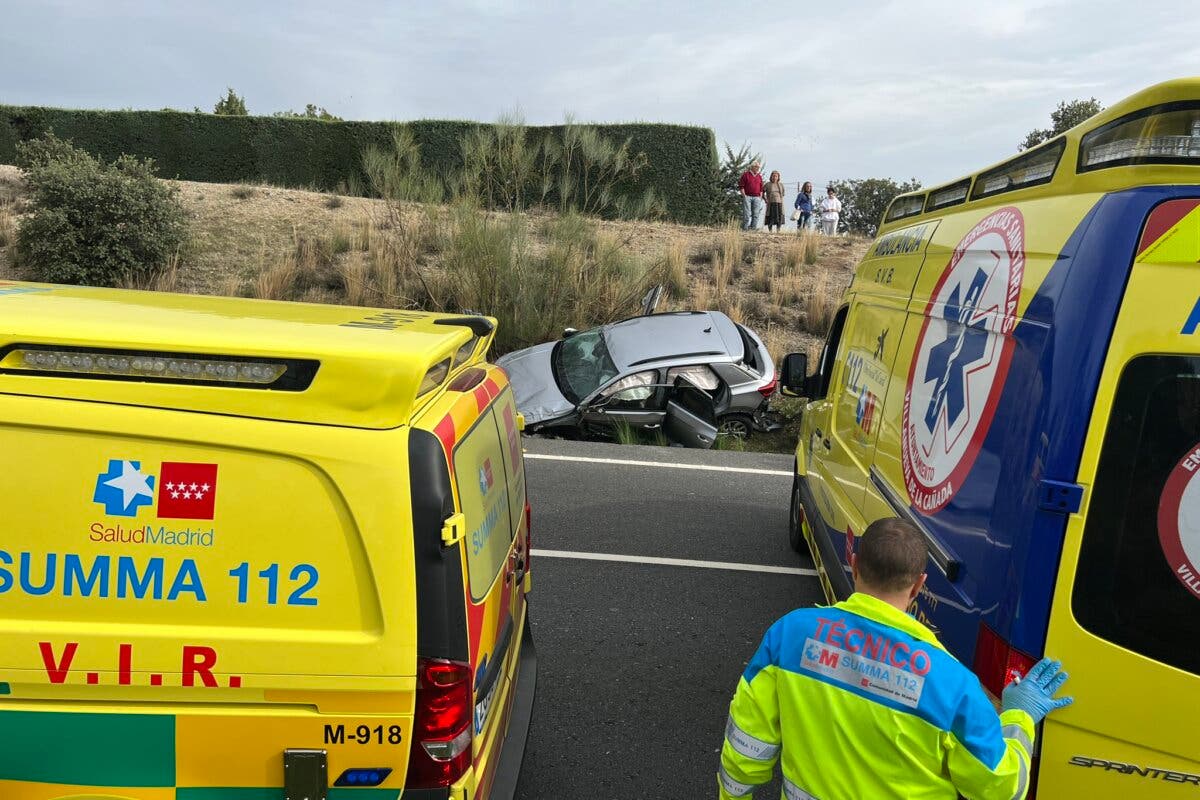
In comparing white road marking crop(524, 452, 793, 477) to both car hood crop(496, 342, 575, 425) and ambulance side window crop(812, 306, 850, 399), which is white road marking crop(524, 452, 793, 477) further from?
ambulance side window crop(812, 306, 850, 399)

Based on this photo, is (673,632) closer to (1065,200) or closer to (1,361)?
(1065,200)

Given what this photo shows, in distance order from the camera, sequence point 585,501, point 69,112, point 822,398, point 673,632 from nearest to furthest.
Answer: point 673,632 → point 822,398 → point 585,501 → point 69,112

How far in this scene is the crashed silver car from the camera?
9586 mm

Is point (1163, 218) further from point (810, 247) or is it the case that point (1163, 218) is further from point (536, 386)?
point (810, 247)

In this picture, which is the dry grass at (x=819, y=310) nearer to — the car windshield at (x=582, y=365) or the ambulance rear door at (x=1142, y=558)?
the car windshield at (x=582, y=365)

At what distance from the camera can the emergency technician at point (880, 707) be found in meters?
1.95

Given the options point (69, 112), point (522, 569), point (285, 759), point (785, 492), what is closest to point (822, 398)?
point (785, 492)

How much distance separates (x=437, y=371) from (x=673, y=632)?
3216 millimetres

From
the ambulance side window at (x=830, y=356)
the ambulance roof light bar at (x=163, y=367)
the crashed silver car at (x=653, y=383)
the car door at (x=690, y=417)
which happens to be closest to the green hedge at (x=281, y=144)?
the crashed silver car at (x=653, y=383)

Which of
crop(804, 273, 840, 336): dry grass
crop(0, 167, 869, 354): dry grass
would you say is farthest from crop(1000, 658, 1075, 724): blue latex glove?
crop(804, 273, 840, 336): dry grass

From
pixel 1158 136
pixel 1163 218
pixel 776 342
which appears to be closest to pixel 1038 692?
pixel 1163 218

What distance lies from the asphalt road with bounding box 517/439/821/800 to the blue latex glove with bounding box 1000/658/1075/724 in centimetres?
203

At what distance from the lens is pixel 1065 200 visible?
2486mm

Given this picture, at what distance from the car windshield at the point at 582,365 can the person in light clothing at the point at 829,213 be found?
508 inches
